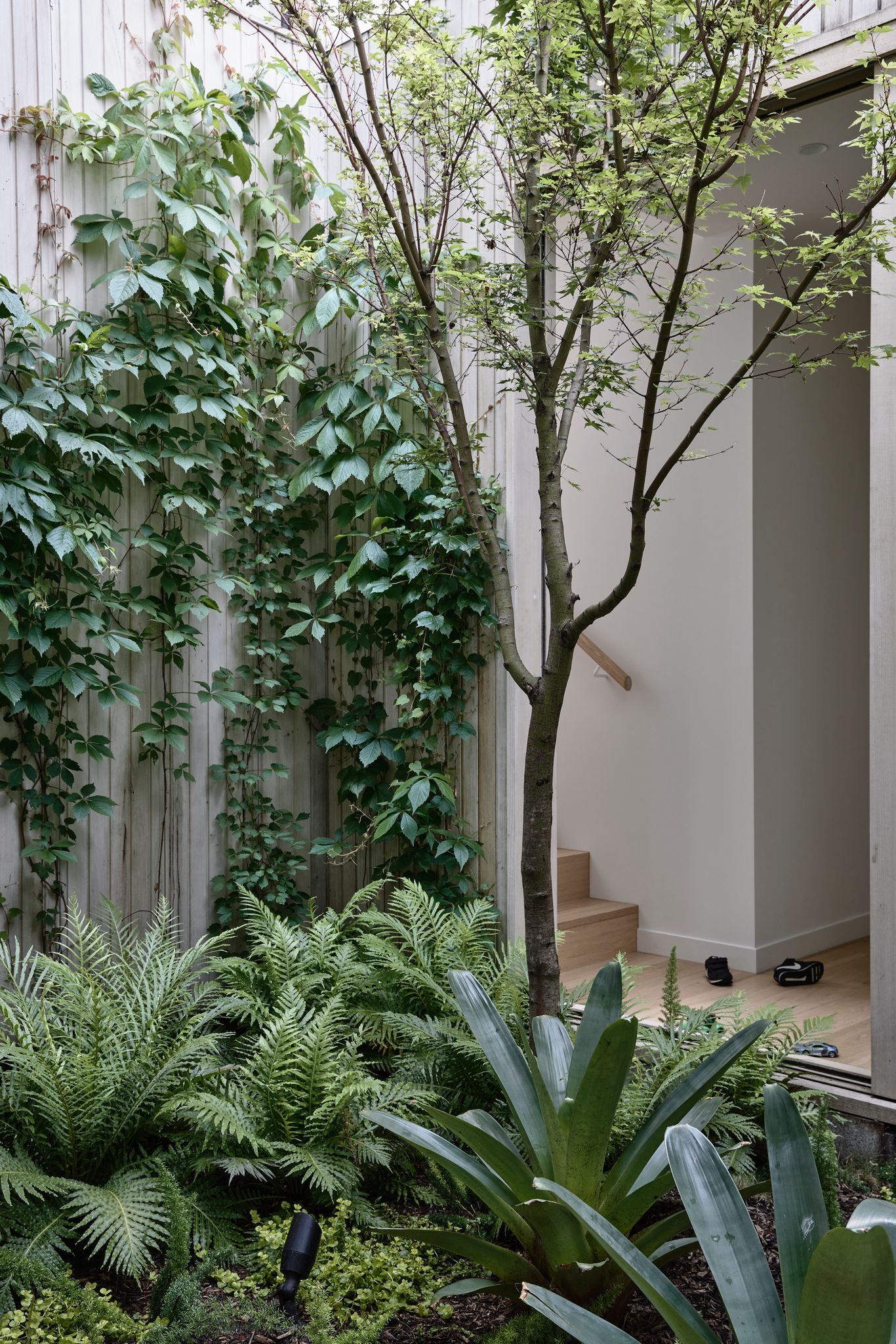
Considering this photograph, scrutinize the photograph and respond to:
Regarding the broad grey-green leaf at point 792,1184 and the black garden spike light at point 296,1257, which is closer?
the broad grey-green leaf at point 792,1184

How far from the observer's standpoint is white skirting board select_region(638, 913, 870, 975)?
415cm

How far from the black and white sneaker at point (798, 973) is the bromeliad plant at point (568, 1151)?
7.24ft

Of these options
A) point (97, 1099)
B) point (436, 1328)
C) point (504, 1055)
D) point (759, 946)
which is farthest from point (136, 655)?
point (759, 946)

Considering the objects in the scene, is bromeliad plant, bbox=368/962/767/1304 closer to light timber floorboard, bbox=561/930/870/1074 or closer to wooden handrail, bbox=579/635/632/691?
light timber floorboard, bbox=561/930/870/1074

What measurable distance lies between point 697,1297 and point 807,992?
209cm

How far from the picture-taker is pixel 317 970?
2801mm

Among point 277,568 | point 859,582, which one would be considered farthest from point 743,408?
point 277,568

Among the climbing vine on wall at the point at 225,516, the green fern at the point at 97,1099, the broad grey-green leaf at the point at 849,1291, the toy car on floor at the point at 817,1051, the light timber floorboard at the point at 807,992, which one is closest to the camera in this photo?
the broad grey-green leaf at the point at 849,1291

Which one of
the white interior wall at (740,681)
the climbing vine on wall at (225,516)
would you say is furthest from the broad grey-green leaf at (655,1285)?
the white interior wall at (740,681)

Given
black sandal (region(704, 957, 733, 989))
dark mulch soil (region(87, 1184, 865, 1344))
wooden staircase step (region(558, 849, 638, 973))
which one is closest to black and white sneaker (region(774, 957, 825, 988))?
black sandal (region(704, 957, 733, 989))

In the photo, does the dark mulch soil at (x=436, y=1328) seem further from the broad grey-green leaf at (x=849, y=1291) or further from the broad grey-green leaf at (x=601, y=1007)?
the broad grey-green leaf at (x=849, y=1291)

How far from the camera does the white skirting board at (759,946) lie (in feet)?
13.6

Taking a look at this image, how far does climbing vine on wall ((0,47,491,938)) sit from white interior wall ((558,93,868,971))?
102cm

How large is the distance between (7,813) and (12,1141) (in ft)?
3.26
